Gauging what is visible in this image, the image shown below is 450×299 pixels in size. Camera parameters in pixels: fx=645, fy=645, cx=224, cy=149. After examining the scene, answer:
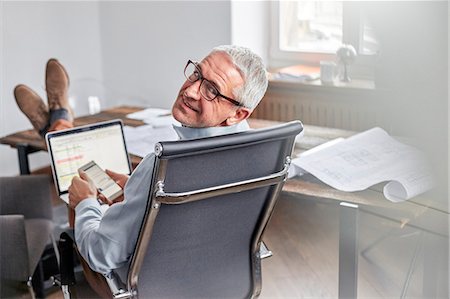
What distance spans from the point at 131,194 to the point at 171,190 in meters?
0.15

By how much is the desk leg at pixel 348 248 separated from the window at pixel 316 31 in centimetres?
181

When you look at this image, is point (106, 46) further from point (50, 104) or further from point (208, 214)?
point (208, 214)

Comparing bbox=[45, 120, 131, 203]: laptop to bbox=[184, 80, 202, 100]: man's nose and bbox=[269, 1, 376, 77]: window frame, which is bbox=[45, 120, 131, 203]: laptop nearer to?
bbox=[184, 80, 202, 100]: man's nose

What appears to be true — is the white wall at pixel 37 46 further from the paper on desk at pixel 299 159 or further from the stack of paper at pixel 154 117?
the paper on desk at pixel 299 159

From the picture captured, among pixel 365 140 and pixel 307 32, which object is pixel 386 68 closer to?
pixel 365 140

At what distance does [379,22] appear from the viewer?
2773 millimetres

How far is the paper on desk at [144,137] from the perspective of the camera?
2461 mm

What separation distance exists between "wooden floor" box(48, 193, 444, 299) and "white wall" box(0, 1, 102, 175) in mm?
1509

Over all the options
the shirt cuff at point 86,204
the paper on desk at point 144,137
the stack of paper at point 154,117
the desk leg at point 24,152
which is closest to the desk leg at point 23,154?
the desk leg at point 24,152

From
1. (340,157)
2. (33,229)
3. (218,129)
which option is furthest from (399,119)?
(33,229)

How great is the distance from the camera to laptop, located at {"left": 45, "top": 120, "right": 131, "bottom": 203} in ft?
6.88

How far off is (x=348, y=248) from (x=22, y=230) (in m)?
1.07

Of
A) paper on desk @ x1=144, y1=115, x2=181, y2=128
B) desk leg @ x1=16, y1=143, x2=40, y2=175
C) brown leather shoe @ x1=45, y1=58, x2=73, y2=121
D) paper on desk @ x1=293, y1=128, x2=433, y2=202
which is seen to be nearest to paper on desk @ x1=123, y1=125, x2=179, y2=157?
paper on desk @ x1=144, y1=115, x2=181, y2=128

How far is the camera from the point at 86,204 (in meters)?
1.72
